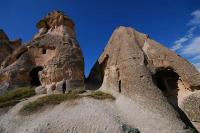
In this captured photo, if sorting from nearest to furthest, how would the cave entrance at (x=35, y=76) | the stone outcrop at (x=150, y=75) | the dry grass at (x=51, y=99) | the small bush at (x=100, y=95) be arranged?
the dry grass at (x=51, y=99)
the stone outcrop at (x=150, y=75)
the small bush at (x=100, y=95)
the cave entrance at (x=35, y=76)

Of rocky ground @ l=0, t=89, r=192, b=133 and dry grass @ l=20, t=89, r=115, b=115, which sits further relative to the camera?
dry grass @ l=20, t=89, r=115, b=115

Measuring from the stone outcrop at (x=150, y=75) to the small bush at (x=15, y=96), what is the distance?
6.63 m

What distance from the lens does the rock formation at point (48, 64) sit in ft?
66.0

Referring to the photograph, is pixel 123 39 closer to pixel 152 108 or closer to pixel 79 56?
pixel 79 56

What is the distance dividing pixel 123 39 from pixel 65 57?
6.15 m

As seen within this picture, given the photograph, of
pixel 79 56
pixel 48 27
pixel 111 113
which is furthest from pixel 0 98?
pixel 48 27

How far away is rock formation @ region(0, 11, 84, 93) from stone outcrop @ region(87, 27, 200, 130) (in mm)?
3226

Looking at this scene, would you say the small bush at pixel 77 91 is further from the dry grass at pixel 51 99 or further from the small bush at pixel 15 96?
the small bush at pixel 15 96

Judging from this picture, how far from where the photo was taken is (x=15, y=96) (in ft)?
60.4

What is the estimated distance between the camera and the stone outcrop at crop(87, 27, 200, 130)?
17.1 meters

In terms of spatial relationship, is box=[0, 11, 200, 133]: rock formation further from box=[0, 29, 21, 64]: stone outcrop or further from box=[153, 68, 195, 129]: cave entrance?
box=[0, 29, 21, 64]: stone outcrop

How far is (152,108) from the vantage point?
1608 centimetres

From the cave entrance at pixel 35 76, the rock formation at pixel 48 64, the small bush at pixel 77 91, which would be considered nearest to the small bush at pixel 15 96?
the rock formation at pixel 48 64

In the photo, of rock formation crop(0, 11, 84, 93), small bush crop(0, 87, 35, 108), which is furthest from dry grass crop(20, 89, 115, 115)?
rock formation crop(0, 11, 84, 93)
